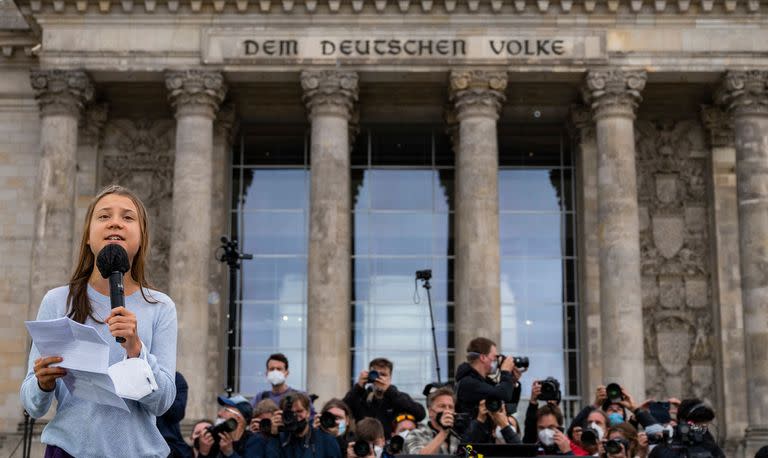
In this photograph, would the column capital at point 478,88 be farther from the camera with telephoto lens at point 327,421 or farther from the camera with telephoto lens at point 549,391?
the camera with telephoto lens at point 327,421

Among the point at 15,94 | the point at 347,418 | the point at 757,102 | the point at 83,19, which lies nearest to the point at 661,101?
the point at 757,102

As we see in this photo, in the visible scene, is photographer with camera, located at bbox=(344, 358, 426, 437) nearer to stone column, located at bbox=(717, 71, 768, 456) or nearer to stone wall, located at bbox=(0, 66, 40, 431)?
stone column, located at bbox=(717, 71, 768, 456)

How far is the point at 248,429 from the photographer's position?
13.9 meters

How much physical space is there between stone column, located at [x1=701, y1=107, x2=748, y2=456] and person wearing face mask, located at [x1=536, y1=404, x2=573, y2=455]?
1677 centimetres

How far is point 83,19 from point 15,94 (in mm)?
3749

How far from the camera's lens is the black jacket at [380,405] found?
1600cm

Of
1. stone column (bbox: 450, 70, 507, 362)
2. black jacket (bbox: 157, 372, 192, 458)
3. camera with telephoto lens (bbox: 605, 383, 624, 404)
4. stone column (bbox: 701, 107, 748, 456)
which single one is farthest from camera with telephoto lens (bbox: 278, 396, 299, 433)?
stone column (bbox: 701, 107, 748, 456)

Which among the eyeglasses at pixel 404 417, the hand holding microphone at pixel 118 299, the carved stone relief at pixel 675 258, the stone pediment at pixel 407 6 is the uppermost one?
the stone pediment at pixel 407 6

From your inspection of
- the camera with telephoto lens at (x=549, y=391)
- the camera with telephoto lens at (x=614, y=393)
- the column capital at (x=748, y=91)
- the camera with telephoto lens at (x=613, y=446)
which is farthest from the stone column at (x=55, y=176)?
the camera with telephoto lens at (x=613, y=446)

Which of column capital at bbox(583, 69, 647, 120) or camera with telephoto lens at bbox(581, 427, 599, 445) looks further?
→ column capital at bbox(583, 69, 647, 120)

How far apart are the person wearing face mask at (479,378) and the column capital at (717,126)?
20.5 metres

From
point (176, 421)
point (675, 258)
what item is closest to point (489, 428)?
point (176, 421)

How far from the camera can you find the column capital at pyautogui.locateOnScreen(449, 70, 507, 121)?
29203 millimetres

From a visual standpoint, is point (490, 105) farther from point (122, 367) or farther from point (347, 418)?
point (122, 367)
